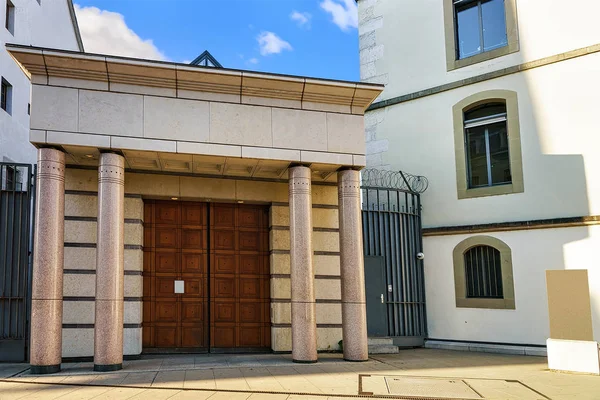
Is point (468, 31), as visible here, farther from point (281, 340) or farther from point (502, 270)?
point (281, 340)

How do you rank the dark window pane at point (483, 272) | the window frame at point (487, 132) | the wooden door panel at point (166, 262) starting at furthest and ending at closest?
the window frame at point (487, 132)
the dark window pane at point (483, 272)
the wooden door panel at point (166, 262)

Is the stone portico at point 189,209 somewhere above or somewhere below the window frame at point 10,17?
below

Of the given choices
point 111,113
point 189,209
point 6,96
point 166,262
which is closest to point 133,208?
point 189,209

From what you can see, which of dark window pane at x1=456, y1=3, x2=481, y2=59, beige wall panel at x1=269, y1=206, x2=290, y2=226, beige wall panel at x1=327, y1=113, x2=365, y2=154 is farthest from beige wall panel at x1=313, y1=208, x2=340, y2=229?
dark window pane at x1=456, y1=3, x2=481, y2=59

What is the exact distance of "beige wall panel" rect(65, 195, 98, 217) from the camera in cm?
1291

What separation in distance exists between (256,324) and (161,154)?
16.2 feet

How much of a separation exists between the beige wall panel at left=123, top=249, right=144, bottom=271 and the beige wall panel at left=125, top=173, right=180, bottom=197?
135cm

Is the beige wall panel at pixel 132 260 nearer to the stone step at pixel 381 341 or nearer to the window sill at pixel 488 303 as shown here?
the stone step at pixel 381 341

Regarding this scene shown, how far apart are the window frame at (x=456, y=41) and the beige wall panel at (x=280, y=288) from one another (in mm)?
7773

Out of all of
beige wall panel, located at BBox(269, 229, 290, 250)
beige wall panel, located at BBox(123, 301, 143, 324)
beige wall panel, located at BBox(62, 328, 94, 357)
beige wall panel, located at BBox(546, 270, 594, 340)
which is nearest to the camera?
beige wall panel, located at BBox(546, 270, 594, 340)

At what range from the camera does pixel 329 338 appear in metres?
14.4

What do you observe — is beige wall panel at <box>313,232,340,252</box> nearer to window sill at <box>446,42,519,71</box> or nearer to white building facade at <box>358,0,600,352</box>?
white building facade at <box>358,0,600,352</box>

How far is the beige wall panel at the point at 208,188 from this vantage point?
45.9 feet

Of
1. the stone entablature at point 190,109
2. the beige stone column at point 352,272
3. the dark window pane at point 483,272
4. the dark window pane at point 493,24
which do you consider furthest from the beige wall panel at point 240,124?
the dark window pane at point 493,24
